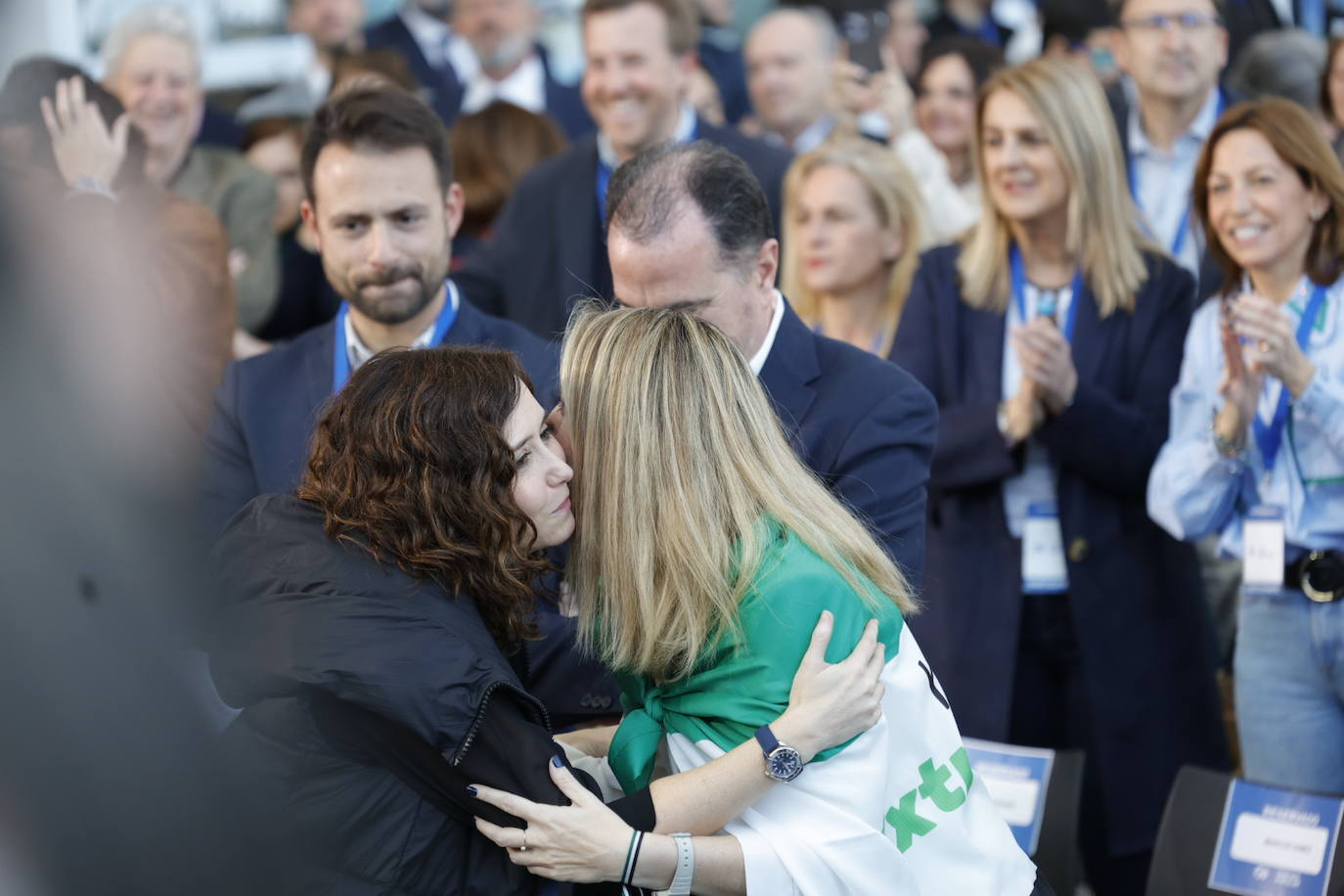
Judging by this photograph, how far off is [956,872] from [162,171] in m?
4.24

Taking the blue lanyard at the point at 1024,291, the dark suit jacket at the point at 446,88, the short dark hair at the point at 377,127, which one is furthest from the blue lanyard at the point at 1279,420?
the dark suit jacket at the point at 446,88

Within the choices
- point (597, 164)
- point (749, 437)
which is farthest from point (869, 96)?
point (749, 437)

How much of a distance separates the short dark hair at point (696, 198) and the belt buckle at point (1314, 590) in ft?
4.90

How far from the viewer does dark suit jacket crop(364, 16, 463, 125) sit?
794cm

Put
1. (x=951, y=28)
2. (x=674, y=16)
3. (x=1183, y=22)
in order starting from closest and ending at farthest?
(x=1183, y=22) → (x=674, y=16) → (x=951, y=28)

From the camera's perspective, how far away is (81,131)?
13.6 ft

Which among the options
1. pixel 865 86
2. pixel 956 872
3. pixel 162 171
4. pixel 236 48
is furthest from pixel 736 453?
pixel 236 48

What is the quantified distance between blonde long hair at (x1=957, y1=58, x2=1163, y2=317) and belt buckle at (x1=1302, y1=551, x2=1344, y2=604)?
2.81ft

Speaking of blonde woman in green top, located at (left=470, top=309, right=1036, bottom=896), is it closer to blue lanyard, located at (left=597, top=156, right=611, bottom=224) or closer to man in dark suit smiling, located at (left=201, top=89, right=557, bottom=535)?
man in dark suit smiling, located at (left=201, top=89, right=557, bottom=535)

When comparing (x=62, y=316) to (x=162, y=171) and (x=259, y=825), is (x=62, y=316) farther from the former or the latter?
(x=162, y=171)

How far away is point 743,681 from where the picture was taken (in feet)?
7.90

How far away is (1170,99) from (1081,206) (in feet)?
3.96

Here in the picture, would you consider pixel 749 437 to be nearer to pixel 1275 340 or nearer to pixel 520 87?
pixel 1275 340

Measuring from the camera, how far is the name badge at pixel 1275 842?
3.18 m
